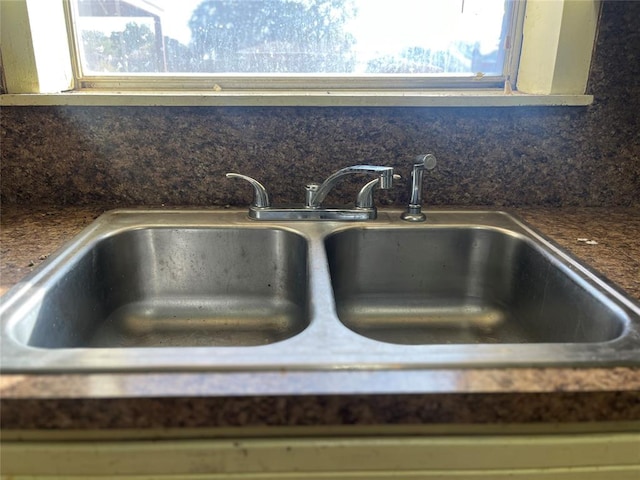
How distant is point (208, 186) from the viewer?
3.93 feet

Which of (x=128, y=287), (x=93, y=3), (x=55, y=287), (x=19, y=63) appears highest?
(x=93, y=3)

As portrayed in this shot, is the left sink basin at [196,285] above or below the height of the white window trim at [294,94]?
below

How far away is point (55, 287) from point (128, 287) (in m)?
0.27

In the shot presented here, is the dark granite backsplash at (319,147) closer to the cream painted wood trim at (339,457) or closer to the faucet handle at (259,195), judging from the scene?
the faucet handle at (259,195)

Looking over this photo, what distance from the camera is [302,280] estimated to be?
1021mm

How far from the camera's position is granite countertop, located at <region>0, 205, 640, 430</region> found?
0.53m

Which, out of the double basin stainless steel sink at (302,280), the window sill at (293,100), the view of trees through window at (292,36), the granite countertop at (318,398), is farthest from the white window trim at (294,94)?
the granite countertop at (318,398)

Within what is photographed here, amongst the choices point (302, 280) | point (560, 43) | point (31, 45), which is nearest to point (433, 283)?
point (302, 280)

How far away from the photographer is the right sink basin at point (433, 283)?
3.42 feet

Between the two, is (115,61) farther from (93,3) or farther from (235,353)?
(235,353)

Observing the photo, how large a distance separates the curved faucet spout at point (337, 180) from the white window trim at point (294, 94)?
17cm

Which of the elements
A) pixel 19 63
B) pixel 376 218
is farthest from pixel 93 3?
pixel 376 218

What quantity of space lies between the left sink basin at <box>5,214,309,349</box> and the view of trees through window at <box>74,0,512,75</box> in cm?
47

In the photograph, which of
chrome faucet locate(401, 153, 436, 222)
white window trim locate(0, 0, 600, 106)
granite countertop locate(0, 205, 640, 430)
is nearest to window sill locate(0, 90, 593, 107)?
white window trim locate(0, 0, 600, 106)
